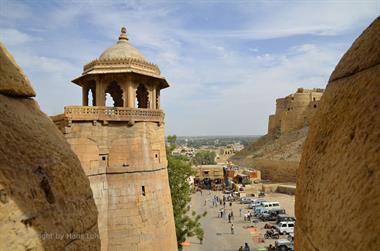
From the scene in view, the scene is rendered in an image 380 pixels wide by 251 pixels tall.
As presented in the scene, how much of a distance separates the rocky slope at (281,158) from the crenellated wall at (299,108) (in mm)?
1229

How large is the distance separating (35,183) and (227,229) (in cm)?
2263

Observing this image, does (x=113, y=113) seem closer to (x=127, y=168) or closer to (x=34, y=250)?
(x=127, y=168)

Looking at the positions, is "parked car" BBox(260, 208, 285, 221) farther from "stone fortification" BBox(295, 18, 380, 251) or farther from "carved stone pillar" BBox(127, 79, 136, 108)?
"stone fortification" BBox(295, 18, 380, 251)

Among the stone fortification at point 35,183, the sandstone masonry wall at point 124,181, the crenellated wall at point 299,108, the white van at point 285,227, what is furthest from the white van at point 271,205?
the stone fortification at point 35,183

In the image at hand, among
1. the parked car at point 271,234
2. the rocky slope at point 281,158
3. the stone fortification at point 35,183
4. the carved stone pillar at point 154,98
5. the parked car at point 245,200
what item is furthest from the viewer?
the rocky slope at point 281,158

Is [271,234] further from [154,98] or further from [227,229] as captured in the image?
[154,98]

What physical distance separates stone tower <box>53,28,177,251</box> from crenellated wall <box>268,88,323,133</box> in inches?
1618

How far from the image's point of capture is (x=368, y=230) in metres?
1.64

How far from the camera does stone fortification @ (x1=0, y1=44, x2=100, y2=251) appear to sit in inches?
112

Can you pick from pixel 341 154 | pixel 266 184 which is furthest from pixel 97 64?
pixel 266 184

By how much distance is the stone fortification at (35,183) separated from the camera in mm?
2852

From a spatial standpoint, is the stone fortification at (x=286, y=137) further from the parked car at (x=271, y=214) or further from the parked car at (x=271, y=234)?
the parked car at (x=271, y=234)

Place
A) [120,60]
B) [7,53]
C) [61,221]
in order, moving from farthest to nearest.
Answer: [120,60]
[7,53]
[61,221]

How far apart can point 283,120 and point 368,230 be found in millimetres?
52868
